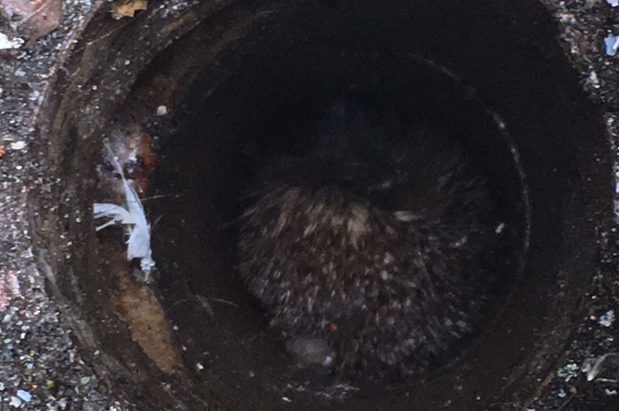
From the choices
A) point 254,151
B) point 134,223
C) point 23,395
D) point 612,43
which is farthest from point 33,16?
point 612,43

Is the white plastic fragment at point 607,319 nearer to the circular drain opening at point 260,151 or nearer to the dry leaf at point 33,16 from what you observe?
the circular drain opening at point 260,151

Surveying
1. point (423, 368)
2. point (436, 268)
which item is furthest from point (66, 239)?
point (436, 268)

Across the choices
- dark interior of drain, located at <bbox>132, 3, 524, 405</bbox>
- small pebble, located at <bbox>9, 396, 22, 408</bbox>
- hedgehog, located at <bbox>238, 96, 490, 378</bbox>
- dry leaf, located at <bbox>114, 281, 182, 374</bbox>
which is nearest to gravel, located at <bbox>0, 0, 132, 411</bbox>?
small pebble, located at <bbox>9, 396, 22, 408</bbox>

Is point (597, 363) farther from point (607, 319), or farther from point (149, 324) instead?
point (149, 324)

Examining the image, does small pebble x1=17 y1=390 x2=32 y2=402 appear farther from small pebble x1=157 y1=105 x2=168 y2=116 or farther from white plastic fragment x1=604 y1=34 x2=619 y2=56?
white plastic fragment x1=604 y1=34 x2=619 y2=56

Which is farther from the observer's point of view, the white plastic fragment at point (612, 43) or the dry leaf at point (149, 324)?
the dry leaf at point (149, 324)

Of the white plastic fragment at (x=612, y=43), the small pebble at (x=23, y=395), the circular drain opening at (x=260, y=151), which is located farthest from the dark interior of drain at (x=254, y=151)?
the white plastic fragment at (x=612, y=43)
